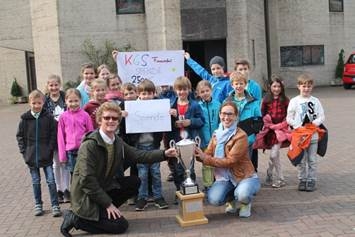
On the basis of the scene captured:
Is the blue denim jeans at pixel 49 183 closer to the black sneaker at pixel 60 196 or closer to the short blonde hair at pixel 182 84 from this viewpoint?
the black sneaker at pixel 60 196

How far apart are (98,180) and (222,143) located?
1.55m

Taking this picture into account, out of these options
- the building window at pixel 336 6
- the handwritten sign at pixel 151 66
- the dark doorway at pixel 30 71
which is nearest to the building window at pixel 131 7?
the dark doorway at pixel 30 71

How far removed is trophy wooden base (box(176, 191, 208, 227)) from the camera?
5.91 m

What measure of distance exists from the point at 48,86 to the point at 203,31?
593 inches

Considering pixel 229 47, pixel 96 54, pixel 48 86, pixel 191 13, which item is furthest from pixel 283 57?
pixel 48 86

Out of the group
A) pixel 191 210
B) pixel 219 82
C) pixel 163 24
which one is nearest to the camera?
pixel 191 210

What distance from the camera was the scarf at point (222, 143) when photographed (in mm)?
6219

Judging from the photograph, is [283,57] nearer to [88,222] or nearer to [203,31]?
[203,31]

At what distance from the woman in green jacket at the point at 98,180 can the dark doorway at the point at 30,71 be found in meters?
24.1

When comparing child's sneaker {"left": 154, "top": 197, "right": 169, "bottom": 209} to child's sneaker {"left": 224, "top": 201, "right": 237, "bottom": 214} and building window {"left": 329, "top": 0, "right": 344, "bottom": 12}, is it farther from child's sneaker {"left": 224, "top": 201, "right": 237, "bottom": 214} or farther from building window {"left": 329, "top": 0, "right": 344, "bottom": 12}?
building window {"left": 329, "top": 0, "right": 344, "bottom": 12}

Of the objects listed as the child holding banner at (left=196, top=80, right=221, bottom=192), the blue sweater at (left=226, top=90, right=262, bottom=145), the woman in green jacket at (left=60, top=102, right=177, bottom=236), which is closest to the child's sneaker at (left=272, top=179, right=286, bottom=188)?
→ the blue sweater at (left=226, top=90, right=262, bottom=145)

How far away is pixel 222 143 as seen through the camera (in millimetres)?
6230

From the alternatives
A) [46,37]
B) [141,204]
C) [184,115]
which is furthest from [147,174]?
[46,37]

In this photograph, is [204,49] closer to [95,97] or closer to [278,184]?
[278,184]
